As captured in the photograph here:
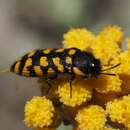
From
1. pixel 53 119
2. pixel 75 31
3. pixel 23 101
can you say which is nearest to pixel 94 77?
pixel 53 119

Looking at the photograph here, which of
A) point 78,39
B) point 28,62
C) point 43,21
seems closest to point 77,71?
point 28,62

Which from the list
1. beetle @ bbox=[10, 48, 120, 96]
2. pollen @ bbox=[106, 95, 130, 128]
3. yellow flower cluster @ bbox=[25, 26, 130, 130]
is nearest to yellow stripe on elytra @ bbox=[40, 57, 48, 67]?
beetle @ bbox=[10, 48, 120, 96]

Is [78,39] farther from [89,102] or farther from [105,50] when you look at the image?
[89,102]

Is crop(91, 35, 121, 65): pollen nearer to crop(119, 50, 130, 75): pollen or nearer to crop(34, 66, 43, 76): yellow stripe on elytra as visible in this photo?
crop(119, 50, 130, 75): pollen

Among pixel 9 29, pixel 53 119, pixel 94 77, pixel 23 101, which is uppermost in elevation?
pixel 9 29

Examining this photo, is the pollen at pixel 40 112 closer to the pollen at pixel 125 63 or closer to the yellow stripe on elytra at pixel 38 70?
the yellow stripe on elytra at pixel 38 70

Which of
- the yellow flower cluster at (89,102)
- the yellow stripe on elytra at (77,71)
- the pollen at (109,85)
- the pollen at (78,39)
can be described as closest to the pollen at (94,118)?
the yellow flower cluster at (89,102)

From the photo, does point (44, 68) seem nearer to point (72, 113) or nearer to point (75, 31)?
point (72, 113)

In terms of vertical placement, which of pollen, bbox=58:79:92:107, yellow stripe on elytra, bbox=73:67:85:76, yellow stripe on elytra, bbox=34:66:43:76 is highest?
yellow stripe on elytra, bbox=34:66:43:76
